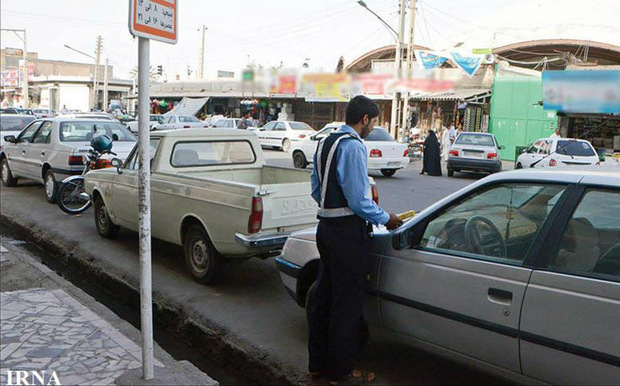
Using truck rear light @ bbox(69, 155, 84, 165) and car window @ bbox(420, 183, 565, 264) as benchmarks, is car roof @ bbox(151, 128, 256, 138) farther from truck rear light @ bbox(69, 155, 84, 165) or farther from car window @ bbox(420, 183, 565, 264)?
car window @ bbox(420, 183, 565, 264)

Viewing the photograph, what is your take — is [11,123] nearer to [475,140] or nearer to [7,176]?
[7,176]

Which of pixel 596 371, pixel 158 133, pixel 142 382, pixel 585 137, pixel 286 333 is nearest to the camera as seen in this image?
pixel 596 371

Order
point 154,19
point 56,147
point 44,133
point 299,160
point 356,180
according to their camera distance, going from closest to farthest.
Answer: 1. point 154,19
2. point 356,180
3. point 56,147
4. point 44,133
5. point 299,160

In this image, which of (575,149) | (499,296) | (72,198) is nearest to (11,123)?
(72,198)

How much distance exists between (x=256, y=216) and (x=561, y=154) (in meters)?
14.8

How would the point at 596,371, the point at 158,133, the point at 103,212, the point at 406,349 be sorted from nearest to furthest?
the point at 596,371 < the point at 406,349 < the point at 158,133 < the point at 103,212

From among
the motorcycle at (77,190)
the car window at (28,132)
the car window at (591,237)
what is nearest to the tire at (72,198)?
the motorcycle at (77,190)

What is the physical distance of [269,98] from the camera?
39.3m

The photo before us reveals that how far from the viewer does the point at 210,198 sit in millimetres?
5879

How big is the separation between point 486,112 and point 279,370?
1071 inches

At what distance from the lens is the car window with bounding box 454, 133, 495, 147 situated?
64.2 ft

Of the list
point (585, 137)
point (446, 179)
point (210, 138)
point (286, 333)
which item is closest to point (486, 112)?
point (585, 137)

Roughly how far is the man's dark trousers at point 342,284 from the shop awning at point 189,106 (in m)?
40.1

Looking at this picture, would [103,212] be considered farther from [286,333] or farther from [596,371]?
[596,371]
